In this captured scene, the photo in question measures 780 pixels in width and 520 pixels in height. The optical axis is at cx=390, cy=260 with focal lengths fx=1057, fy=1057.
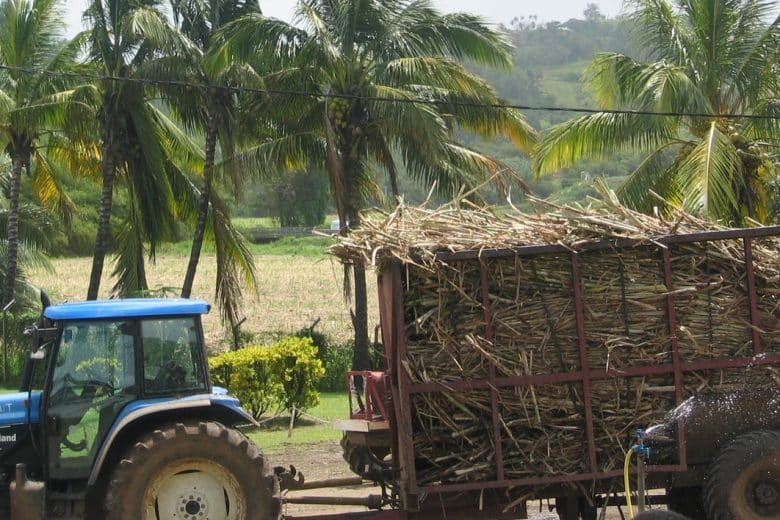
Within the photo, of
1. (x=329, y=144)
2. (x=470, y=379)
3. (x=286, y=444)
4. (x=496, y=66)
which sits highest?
(x=496, y=66)

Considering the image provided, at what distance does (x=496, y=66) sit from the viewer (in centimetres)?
2131

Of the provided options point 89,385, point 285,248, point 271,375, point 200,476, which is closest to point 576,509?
point 200,476

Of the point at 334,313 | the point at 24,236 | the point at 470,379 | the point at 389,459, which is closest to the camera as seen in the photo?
the point at 470,379

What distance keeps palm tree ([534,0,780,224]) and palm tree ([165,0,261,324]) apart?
6.85 metres

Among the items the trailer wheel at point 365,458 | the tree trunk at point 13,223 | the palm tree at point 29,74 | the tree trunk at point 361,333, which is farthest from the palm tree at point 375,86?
the trailer wheel at point 365,458

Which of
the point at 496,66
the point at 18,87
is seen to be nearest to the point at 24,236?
the point at 18,87

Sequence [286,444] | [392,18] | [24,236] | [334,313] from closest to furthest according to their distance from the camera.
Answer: [286,444]
[392,18]
[24,236]
[334,313]

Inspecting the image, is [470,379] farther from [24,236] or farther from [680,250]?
[24,236]

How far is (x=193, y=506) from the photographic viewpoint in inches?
323

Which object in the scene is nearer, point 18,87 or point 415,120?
point 415,120

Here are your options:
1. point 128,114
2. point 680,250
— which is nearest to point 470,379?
point 680,250

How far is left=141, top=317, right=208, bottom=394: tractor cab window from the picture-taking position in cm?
836

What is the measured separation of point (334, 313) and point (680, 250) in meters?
24.1

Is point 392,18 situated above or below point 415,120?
above
